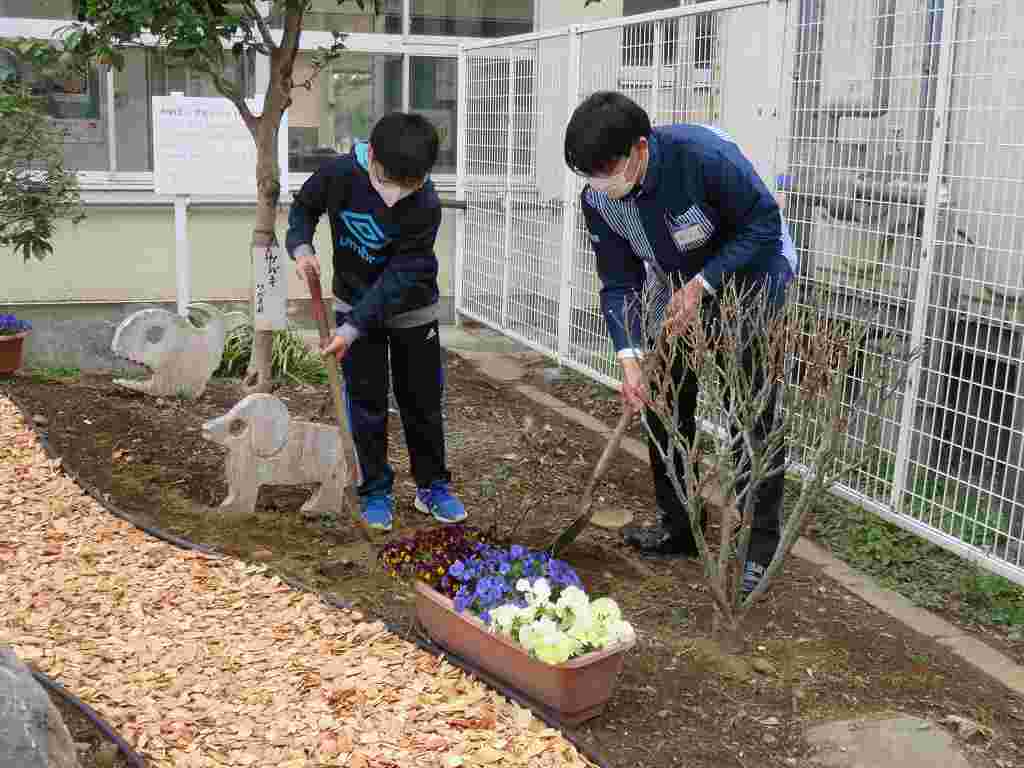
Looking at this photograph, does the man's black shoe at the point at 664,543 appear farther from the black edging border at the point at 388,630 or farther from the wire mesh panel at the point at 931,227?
the black edging border at the point at 388,630

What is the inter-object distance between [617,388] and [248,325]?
2.33 metres

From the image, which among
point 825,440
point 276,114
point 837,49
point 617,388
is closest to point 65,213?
point 276,114

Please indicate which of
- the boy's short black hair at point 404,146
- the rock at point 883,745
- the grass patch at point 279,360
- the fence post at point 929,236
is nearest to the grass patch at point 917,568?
the fence post at point 929,236

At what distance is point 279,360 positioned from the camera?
6883mm

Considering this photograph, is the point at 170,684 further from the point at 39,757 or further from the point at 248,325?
the point at 248,325

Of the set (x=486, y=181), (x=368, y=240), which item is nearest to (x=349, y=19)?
(x=486, y=181)

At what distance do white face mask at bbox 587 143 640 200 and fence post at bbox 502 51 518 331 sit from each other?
421cm

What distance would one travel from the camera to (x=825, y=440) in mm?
3307

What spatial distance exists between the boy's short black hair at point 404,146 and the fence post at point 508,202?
12.9 ft

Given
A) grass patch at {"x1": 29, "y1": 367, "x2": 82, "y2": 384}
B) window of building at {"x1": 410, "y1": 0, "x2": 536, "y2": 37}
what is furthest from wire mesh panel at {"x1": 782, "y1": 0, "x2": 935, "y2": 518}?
window of building at {"x1": 410, "y1": 0, "x2": 536, "y2": 37}

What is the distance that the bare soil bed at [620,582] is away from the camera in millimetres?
3113

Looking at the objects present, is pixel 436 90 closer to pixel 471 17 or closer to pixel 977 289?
pixel 471 17

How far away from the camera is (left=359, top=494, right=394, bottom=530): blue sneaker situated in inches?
172

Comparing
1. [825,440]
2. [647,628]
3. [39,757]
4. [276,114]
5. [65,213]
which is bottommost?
[647,628]
